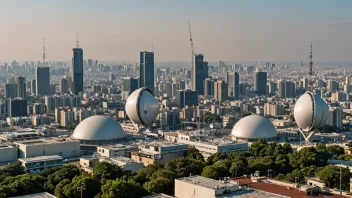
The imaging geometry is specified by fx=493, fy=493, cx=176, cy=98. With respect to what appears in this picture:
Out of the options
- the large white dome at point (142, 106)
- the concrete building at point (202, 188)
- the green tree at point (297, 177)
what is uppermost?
the large white dome at point (142, 106)

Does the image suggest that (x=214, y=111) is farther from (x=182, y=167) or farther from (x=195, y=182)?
(x=195, y=182)

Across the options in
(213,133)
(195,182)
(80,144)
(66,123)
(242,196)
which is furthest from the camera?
(66,123)

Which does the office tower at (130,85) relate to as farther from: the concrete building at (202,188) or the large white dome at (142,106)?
the concrete building at (202,188)

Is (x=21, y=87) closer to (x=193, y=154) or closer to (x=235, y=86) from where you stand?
(x=235, y=86)

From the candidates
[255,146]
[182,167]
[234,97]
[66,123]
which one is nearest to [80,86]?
[234,97]

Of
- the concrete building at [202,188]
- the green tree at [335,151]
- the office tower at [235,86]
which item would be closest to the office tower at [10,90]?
the office tower at [235,86]
